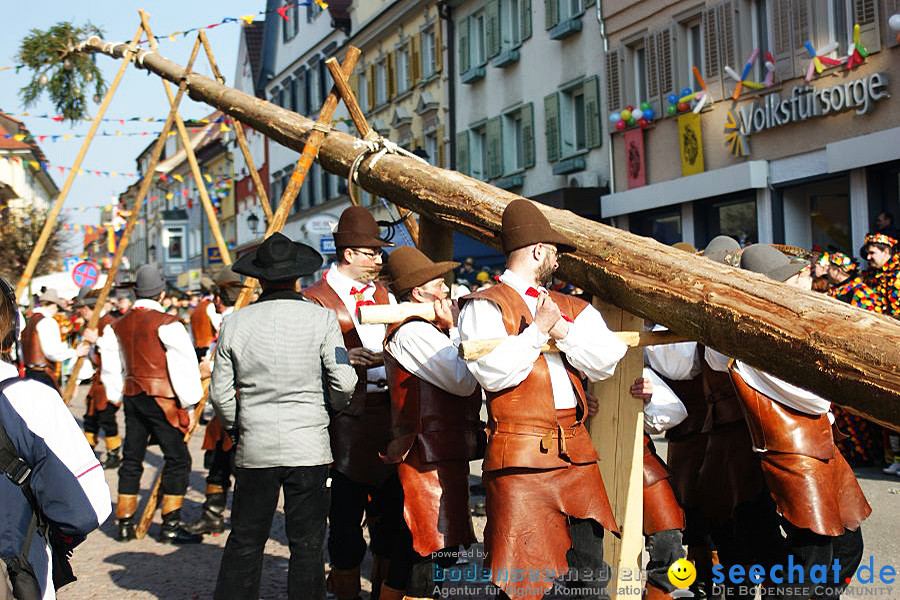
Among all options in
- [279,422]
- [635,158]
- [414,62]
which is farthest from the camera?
[414,62]

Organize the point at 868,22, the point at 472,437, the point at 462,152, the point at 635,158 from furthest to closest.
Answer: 1. the point at 462,152
2. the point at 635,158
3. the point at 868,22
4. the point at 472,437

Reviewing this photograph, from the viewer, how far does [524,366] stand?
13.1 ft

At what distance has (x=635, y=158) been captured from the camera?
1883 centimetres

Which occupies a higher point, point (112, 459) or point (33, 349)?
point (33, 349)

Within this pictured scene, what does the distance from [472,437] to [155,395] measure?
3819 mm

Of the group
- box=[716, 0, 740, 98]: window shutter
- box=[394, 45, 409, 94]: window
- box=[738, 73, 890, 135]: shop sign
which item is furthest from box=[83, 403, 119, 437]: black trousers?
box=[394, 45, 409, 94]: window

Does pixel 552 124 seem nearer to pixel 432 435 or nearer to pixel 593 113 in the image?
pixel 593 113

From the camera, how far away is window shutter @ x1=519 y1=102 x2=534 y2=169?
22344 millimetres

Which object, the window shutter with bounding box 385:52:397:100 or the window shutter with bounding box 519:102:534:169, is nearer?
the window shutter with bounding box 519:102:534:169

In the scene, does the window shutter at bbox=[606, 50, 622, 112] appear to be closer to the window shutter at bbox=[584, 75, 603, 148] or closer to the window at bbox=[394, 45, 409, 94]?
the window shutter at bbox=[584, 75, 603, 148]

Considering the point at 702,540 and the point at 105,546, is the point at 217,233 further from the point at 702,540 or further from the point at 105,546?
the point at 702,540

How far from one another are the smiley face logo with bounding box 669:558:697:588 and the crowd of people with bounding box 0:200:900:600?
0.05 m

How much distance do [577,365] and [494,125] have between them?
791 inches

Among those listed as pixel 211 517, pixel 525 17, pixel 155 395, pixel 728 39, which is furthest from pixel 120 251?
pixel 525 17
